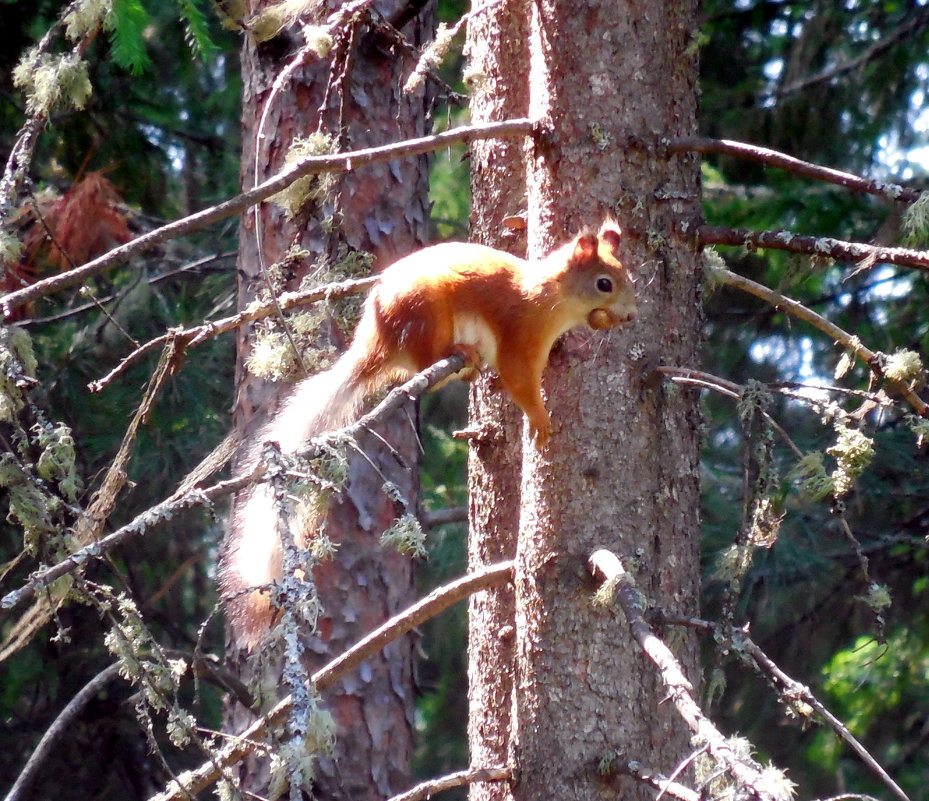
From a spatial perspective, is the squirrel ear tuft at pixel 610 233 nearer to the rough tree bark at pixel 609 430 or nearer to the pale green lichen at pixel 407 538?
the rough tree bark at pixel 609 430

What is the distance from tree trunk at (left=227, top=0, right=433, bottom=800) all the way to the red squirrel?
0.96m

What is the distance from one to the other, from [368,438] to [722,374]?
8.73 feet

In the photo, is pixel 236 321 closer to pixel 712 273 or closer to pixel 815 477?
pixel 712 273

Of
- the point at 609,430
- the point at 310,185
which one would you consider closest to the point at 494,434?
the point at 609,430

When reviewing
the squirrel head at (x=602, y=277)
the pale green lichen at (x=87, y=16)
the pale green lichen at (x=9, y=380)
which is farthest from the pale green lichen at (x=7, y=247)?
the squirrel head at (x=602, y=277)

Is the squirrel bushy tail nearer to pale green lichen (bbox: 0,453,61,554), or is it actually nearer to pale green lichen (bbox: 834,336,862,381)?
pale green lichen (bbox: 0,453,61,554)

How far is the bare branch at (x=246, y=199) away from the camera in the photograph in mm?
1699

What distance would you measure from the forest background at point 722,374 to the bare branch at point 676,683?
8.60ft

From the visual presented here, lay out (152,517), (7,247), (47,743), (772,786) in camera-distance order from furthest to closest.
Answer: (47,743)
(7,247)
(152,517)
(772,786)

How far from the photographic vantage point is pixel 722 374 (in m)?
5.73

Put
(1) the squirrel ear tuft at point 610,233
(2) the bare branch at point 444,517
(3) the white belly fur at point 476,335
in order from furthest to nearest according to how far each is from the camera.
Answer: (2) the bare branch at point 444,517 → (3) the white belly fur at point 476,335 → (1) the squirrel ear tuft at point 610,233

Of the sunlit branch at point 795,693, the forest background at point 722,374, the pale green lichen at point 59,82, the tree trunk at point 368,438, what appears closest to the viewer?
the sunlit branch at point 795,693

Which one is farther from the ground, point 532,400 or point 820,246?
point 820,246

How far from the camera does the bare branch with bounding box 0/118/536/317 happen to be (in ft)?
5.57
